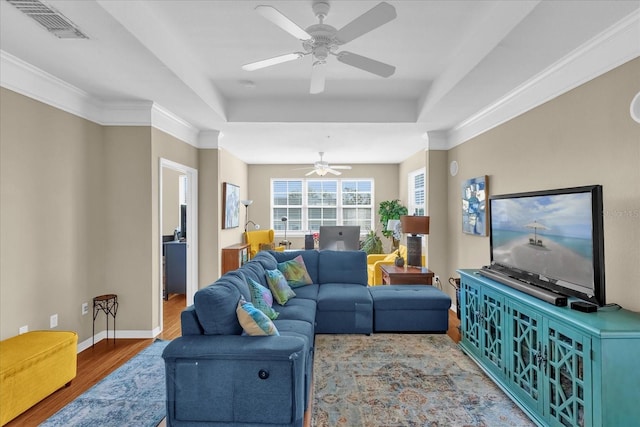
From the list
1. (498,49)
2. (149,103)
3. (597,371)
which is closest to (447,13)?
(498,49)

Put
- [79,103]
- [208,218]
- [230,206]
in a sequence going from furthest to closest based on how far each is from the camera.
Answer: [230,206]
[208,218]
[79,103]

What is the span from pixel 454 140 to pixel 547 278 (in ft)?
9.92

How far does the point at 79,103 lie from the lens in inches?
139

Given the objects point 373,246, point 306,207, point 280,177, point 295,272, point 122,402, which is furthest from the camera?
point 306,207

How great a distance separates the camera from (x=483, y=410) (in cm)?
244

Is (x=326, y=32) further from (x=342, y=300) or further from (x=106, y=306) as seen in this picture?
(x=106, y=306)

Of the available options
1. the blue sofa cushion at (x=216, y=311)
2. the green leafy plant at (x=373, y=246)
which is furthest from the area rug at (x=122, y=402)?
the green leafy plant at (x=373, y=246)

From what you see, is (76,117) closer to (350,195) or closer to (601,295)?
(601,295)

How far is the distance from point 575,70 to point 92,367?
4.79 meters

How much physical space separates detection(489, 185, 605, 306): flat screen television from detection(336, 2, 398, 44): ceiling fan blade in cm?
156

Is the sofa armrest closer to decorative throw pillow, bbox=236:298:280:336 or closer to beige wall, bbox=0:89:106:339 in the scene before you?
decorative throw pillow, bbox=236:298:280:336

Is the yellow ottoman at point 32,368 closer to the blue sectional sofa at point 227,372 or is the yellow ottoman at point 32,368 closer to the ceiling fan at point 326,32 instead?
the blue sectional sofa at point 227,372

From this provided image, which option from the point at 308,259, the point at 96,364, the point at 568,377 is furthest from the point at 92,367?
the point at 568,377

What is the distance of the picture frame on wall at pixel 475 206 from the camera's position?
4.07 meters
